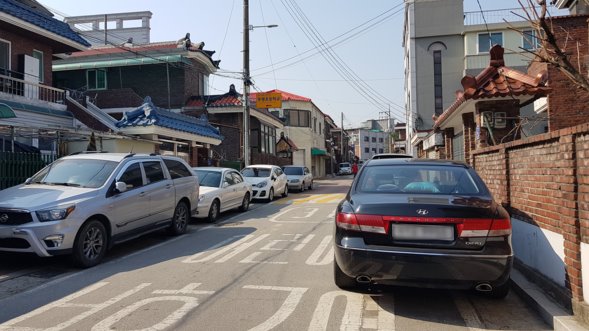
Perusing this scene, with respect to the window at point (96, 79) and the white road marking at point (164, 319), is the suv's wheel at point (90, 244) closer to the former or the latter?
the white road marking at point (164, 319)

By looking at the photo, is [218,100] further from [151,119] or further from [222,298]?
[222,298]

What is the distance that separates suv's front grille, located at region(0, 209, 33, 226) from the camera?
6.43 m

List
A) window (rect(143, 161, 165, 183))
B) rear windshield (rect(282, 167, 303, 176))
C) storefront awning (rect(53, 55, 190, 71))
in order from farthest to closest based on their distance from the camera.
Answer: rear windshield (rect(282, 167, 303, 176))
storefront awning (rect(53, 55, 190, 71))
window (rect(143, 161, 165, 183))

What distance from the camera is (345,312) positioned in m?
4.67

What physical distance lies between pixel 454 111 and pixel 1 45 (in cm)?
1392

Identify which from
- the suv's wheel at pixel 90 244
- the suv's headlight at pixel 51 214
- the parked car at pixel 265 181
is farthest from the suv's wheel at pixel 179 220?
the parked car at pixel 265 181

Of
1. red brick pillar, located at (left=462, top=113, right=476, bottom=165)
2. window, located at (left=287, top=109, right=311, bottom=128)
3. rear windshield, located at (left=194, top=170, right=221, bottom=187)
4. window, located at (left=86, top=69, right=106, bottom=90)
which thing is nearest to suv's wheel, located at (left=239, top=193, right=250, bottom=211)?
rear windshield, located at (left=194, top=170, right=221, bottom=187)

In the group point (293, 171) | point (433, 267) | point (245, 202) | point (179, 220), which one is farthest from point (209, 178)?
point (293, 171)

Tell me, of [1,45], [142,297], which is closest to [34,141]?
[1,45]

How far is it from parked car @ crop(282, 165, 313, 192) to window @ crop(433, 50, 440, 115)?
14165mm

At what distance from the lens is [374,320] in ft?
14.5

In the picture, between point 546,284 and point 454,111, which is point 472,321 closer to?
point 546,284

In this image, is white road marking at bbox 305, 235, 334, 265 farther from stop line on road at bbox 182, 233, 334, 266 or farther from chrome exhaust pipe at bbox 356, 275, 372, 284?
chrome exhaust pipe at bbox 356, 275, 372, 284

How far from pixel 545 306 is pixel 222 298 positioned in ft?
11.1
